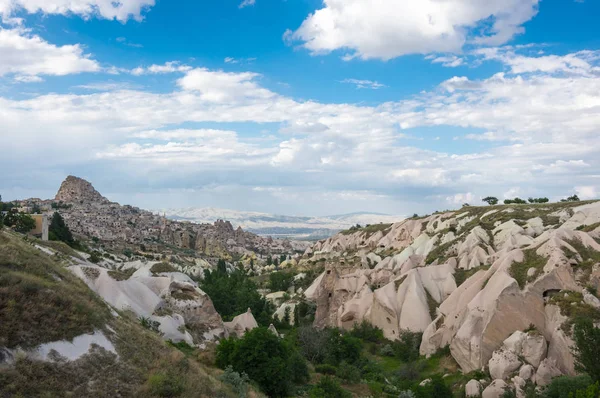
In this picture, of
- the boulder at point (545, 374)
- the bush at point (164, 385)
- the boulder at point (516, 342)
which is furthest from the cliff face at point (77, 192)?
the bush at point (164, 385)

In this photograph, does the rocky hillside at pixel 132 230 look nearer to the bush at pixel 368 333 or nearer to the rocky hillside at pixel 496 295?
the rocky hillside at pixel 496 295

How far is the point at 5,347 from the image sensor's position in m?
11.3

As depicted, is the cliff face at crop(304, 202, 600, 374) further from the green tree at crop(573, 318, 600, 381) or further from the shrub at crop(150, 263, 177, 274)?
the shrub at crop(150, 263, 177, 274)

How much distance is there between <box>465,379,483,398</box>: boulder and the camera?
23.5 metres

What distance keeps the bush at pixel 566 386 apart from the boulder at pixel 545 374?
2.27 meters

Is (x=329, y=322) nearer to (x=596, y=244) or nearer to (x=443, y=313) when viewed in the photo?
(x=443, y=313)

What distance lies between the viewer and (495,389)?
73.7 feet

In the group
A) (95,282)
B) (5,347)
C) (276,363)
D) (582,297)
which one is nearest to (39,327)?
(5,347)

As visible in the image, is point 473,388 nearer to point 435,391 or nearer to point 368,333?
point 435,391

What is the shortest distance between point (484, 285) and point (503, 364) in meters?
8.41

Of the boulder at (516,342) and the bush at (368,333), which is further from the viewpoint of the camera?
the bush at (368,333)

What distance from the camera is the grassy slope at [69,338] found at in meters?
11.3

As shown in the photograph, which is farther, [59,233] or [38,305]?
[59,233]

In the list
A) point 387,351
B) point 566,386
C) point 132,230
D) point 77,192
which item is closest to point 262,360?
point 566,386
